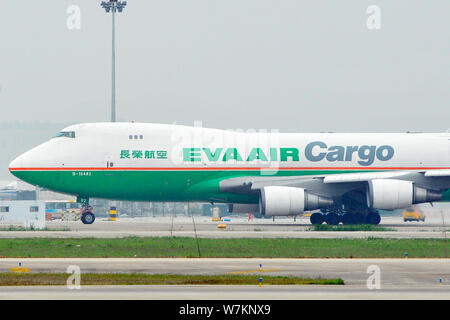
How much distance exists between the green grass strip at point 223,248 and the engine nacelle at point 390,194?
40.4ft

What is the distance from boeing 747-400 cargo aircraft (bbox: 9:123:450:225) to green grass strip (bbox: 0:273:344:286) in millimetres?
27920

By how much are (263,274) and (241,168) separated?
2880cm

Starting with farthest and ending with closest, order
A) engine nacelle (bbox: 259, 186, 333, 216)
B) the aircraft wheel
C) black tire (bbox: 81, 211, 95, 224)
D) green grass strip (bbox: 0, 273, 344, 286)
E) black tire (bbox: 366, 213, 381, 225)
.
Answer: black tire (bbox: 366, 213, 381, 225) < the aircraft wheel < black tire (bbox: 81, 211, 95, 224) < engine nacelle (bbox: 259, 186, 333, 216) < green grass strip (bbox: 0, 273, 344, 286)

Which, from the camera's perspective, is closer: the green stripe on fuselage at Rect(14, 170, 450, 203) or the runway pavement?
the runway pavement

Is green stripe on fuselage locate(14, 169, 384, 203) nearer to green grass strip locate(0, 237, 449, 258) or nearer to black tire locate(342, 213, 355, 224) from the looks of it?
black tire locate(342, 213, 355, 224)

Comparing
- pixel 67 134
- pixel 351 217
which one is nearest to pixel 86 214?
pixel 67 134

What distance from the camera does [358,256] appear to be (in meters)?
33.7

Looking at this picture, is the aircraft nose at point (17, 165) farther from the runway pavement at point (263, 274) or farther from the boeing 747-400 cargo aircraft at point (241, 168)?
the runway pavement at point (263, 274)

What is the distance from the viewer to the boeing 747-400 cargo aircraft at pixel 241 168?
54.2 metres

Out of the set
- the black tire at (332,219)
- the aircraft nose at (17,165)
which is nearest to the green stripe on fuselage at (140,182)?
the aircraft nose at (17,165)

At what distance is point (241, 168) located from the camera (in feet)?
182

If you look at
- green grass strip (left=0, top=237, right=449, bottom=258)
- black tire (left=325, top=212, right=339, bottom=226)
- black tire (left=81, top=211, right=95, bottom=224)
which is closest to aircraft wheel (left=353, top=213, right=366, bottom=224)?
black tire (left=325, top=212, right=339, bottom=226)

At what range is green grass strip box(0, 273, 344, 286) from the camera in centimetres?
2388

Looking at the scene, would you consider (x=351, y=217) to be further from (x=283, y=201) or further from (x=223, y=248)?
(x=223, y=248)
